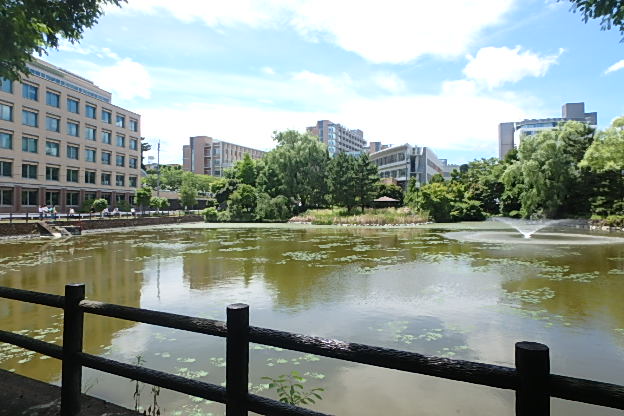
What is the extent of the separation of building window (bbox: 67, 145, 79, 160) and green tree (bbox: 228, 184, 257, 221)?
19459mm

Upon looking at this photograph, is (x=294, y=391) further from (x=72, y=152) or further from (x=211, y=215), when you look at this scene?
(x=72, y=152)

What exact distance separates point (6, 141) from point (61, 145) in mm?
6801

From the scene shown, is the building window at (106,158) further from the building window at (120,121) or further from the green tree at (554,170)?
the green tree at (554,170)

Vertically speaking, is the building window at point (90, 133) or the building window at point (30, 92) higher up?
the building window at point (30, 92)

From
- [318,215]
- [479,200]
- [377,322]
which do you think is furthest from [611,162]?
[377,322]

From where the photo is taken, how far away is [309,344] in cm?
227

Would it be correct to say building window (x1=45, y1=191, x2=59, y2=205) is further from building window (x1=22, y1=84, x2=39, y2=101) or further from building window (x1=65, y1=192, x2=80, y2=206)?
building window (x1=22, y1=84, x2=39, y2=101)

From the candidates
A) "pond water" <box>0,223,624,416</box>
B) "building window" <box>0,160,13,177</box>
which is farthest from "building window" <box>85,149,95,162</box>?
"pond water" <box>0,223,624,416</box>

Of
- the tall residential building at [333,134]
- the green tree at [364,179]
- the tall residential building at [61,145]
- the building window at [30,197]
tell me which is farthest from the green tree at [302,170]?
the tall residential building at [333,134]

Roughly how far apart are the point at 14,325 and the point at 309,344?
741 cm

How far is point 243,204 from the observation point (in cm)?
5075

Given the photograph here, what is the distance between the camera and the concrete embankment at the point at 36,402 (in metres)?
2.91

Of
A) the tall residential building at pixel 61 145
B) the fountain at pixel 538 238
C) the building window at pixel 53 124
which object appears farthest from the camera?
the building window at pixel 53 124

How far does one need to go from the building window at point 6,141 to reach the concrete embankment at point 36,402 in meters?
46.7
